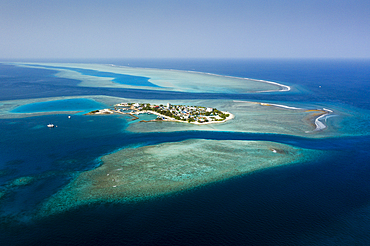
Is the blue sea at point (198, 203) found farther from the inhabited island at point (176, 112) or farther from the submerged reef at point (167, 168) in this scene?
the inhabited island at point (176, 112)

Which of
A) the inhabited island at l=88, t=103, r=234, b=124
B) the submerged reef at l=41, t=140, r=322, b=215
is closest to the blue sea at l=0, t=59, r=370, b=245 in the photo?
the submerged reef at l=41, t=140, r=322, b=215

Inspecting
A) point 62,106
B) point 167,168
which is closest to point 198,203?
point 167,168

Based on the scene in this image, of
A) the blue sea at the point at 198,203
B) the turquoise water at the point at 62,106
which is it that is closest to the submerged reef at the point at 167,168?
the blue sea at the point at 198,203

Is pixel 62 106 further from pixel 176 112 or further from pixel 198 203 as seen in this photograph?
pixel 198 203

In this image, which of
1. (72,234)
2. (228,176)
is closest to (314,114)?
(228,176)

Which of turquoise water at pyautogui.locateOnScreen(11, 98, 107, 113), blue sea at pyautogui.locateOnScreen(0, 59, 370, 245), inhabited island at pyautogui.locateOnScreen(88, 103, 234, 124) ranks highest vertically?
inhabited island at pyautogui.locateOnScreen(88, 103, 234, 124)

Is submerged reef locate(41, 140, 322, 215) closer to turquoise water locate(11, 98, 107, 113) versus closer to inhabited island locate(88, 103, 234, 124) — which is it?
inhabited island locate(88, 103, 234, 124)
